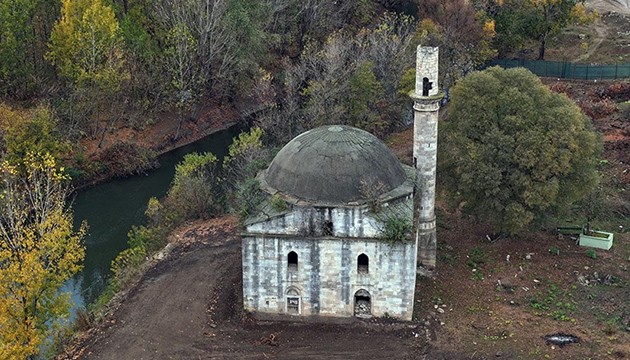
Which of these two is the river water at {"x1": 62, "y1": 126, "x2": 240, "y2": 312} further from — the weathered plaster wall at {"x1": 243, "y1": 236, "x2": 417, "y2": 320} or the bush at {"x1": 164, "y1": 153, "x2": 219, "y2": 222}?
the weathered plaster wall at {"x1": 243, "y1": 236, "x2": 417, "y2": 320}

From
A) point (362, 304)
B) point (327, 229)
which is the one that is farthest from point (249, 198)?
point (362, 304)

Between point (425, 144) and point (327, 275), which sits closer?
point (327, 275)

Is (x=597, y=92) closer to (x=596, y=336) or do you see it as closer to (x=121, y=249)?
(x=596, y=336)

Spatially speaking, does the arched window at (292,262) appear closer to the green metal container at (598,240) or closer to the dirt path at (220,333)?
the dirt path at (220,333)

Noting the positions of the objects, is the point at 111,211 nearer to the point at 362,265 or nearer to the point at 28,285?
the point at 28,285

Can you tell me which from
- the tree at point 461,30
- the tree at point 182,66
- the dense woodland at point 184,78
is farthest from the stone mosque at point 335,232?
the tree at point 461,30

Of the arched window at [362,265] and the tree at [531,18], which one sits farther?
the tree at [531,18]
